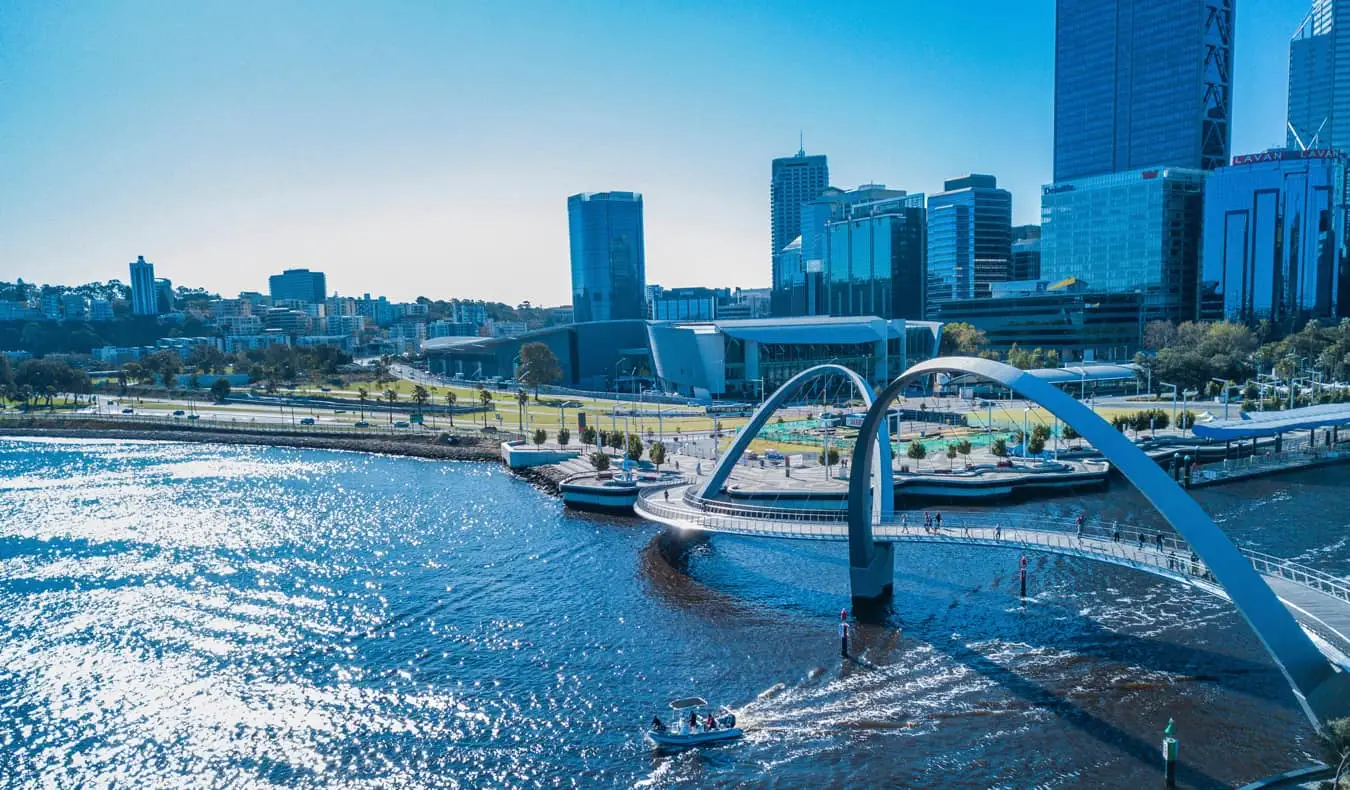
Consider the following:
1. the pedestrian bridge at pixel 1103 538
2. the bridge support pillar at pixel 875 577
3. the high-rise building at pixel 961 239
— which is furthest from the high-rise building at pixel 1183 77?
the bridge support pillar at pixel 875 577

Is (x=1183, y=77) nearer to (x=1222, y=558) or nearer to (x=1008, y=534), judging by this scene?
(x=1008, y=534)

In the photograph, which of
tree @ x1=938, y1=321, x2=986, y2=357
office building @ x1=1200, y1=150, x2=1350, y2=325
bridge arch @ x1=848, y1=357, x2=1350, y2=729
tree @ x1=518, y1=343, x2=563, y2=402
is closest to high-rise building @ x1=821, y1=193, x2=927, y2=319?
tree @ x1=938, y1=321, x2=986, y2=357

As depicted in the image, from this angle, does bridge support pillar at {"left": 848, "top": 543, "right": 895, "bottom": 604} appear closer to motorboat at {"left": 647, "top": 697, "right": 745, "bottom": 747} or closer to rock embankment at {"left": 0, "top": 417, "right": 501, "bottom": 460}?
motorboat at {"left": 647, "top": 697, "right": 745, "bottom": 747}

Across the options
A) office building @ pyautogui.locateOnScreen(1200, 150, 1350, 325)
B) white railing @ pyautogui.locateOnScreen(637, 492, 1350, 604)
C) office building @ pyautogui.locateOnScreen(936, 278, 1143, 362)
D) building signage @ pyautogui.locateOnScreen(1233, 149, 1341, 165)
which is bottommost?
white railing @ pyautogui.locateOnScreen(637, 492, 1350, 604)

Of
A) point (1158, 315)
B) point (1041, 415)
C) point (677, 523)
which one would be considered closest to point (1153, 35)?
point (1158, 315)

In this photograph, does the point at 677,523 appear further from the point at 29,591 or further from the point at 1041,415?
the point at 1041,415

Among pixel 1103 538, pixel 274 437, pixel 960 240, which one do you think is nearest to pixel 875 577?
pixel 1103 538
